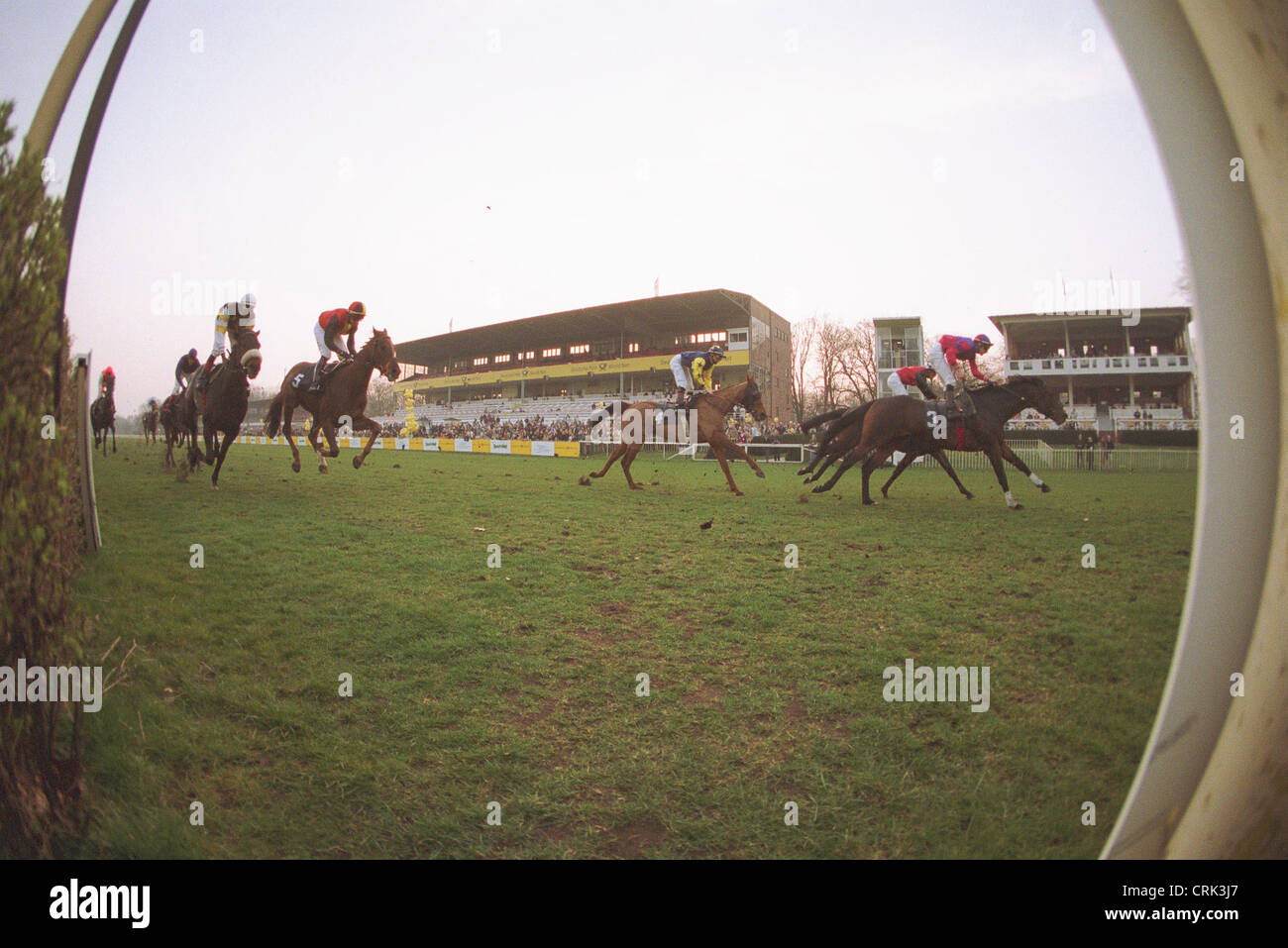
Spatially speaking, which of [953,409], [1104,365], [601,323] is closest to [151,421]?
[953,409]

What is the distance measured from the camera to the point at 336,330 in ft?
18.6

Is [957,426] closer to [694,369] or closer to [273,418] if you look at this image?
[694,369]

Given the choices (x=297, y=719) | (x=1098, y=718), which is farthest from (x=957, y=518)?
(x=297, y=719)

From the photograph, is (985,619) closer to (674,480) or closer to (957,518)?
(957,518)

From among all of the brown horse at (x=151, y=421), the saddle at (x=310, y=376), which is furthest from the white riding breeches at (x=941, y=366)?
the brown horse at (x=151, y=421)

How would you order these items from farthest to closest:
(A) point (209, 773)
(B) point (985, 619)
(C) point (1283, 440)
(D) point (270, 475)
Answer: (D) point (270, 475) < (B) point (985, 619) < (A) point (209, 773) < (C) point (1283, 440)

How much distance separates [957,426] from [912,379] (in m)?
1.82

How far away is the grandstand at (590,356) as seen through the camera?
1761 cm

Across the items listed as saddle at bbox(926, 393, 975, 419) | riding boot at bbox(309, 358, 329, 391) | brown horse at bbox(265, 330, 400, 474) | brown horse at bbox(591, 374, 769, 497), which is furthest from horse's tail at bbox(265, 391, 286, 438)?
saddle at bbox(926, 393, 975, 419)

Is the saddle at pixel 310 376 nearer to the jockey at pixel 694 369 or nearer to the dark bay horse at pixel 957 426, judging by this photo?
the jockey at pixel 694 369
